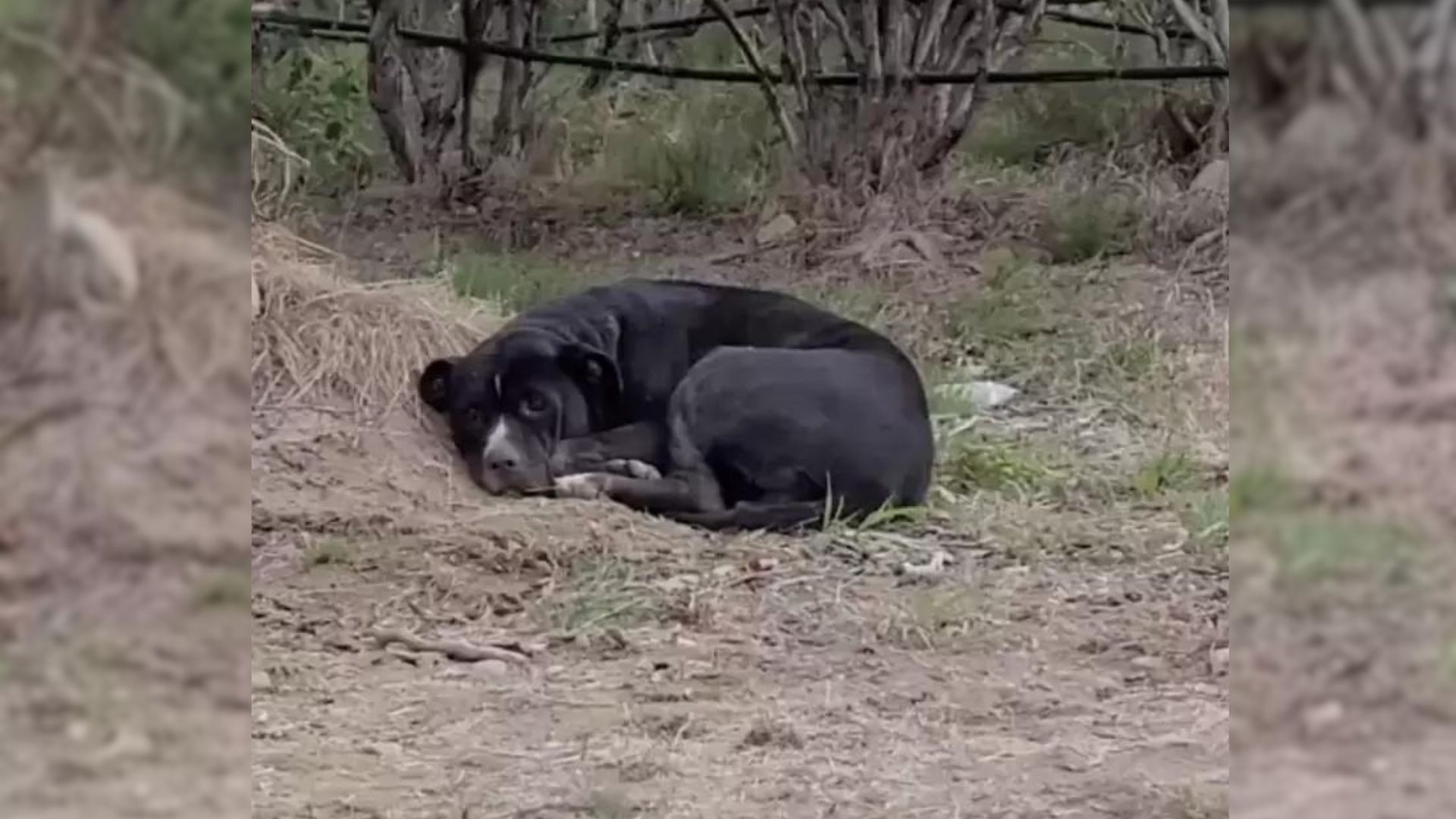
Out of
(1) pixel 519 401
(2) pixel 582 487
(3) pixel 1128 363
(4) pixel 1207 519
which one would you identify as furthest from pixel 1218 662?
(3) pixel 1128 363

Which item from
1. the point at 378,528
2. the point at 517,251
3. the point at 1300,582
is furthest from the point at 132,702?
the point at 517,251

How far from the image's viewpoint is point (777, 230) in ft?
21.7

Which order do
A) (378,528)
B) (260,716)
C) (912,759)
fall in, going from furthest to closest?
1. (378,528)
2. (260,716)
3. (912,759)

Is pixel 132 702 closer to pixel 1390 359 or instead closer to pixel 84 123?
pixel 84 123

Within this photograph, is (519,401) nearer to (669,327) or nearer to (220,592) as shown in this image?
(669,327)

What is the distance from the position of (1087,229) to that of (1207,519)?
9.63 feet

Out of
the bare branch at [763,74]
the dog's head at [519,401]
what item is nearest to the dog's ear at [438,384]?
the dog's head at [519,401]

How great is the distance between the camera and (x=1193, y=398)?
445cm

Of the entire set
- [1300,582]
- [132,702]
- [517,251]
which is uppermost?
[1300,582]

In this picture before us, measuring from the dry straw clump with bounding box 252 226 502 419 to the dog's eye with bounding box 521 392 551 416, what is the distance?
26cm

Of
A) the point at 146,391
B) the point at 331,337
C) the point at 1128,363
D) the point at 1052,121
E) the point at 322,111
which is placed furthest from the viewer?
the point at 1052,121

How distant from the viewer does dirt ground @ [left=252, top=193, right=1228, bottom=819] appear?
235cm

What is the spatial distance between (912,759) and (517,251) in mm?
4415

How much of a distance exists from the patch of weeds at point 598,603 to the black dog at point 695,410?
0.43 m
